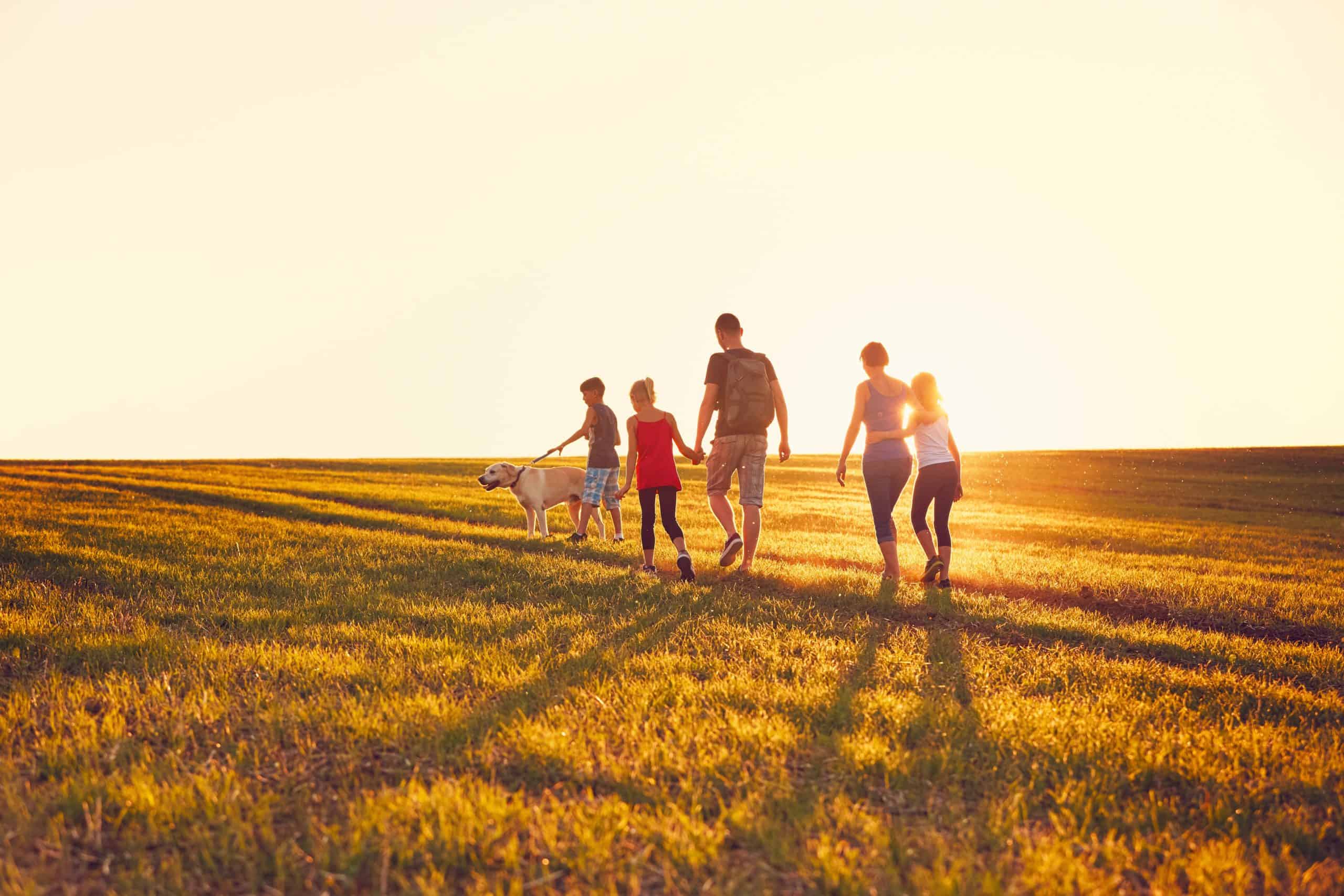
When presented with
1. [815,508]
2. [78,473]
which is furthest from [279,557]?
[78,473]

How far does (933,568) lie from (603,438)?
6162mm

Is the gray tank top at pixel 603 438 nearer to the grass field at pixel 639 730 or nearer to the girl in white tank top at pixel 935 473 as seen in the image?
→ the grass field at pixel 639 730

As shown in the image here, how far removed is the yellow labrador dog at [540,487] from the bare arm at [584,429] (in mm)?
1312

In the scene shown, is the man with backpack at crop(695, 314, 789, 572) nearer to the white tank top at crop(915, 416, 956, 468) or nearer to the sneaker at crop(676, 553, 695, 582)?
the sneaker at crop(676, 553, 695, 582)

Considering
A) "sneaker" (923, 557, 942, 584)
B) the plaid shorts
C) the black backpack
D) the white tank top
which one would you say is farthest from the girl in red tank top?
the plaid shorts

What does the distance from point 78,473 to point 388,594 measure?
30510mm

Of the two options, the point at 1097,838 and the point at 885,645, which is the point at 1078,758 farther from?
the point at 885,645

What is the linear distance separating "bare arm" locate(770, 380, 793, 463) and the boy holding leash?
407 cm

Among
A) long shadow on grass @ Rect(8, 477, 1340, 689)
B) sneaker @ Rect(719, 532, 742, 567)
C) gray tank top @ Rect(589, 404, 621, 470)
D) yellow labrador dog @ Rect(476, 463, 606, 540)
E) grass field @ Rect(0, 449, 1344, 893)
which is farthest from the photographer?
yellow labrador dog @ Rect(476, 463, 606, 540)

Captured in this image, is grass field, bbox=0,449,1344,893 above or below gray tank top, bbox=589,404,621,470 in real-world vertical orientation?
below

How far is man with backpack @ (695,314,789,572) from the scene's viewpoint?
381 inches

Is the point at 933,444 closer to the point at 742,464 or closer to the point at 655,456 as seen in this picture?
the point at 742,464

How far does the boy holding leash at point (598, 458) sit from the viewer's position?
13289mm

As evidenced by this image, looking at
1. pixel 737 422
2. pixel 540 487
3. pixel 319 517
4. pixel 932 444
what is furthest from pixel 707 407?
pixel 319 517
